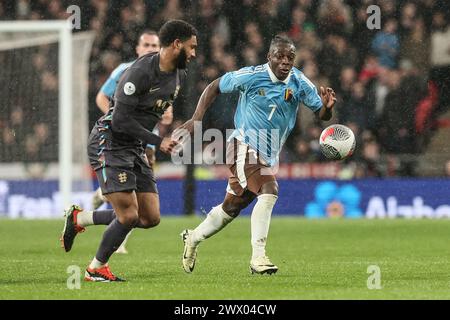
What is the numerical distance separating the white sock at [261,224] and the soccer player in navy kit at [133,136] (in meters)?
0.81

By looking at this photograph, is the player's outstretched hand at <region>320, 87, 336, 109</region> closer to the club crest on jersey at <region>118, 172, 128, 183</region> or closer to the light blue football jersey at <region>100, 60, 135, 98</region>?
the club crest on jersey at <region>118, 172, 128, 183</region>

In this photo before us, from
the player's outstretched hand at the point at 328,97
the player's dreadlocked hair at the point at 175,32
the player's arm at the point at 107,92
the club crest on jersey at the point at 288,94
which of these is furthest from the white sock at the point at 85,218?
the player's outstretched hand at the point at 328,97

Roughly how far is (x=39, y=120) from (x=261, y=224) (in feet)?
26.0

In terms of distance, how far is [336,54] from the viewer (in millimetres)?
16672

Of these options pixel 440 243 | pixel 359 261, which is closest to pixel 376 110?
pixel 440 243

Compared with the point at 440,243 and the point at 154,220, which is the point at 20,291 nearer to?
the point at 154,220

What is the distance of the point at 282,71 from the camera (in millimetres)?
8906

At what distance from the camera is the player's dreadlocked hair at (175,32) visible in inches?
319

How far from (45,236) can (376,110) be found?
585 cm

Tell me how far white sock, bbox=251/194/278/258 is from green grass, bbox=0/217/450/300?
0.23 metres

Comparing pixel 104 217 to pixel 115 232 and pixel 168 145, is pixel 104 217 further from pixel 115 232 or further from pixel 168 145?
pixel 168 145

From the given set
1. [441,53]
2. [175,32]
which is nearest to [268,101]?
[175,32]

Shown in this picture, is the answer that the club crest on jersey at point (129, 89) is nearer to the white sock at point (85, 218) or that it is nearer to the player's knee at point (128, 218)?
the player's knee at point (128, 218)

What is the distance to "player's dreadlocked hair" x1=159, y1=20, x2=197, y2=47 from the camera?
810 cm
